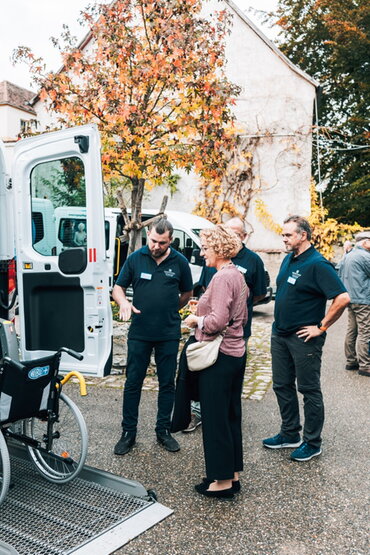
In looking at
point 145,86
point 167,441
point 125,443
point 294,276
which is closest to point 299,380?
point 294,276

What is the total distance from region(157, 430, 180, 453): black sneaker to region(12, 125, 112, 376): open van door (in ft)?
2.62

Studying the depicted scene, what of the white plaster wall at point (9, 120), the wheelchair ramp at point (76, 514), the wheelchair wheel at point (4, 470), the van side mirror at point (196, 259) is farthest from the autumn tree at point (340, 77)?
the wheelchair wheel at point (4, 470)

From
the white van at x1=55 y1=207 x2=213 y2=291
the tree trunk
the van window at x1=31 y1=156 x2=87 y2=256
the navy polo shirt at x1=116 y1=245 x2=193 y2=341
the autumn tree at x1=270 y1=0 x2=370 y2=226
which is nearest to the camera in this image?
the van window at x1=31 y1=156 x2=87 y2=256

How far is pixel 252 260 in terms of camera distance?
4.92m

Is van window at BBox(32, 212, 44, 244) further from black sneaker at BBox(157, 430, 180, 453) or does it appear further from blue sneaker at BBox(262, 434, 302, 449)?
blue sneaker at BBox(262, 434, 302, 449)

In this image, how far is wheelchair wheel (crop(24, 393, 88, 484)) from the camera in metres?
3.71

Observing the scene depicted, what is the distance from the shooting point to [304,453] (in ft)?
14.0

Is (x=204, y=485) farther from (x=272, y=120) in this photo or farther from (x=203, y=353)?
(x=272, y=120)

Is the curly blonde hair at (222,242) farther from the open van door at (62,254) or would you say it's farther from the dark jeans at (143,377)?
the dark jeans at (143,377)

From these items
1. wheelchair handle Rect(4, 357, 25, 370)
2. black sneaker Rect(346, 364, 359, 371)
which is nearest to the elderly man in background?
black sneaker Rect(346, 364, 359, 371)

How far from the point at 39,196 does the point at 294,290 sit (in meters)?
2.21

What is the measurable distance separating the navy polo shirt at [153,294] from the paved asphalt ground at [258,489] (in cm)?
98

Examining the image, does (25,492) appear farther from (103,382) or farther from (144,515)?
(103,382)

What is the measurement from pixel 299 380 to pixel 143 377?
1.28 metres
